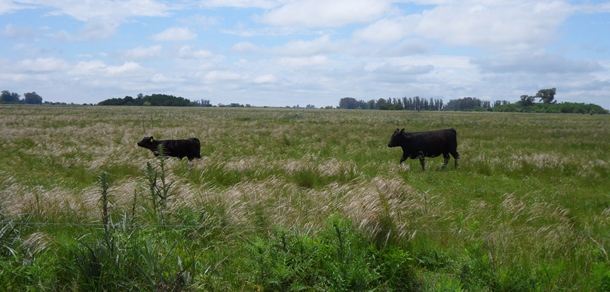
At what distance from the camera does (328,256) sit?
416cm

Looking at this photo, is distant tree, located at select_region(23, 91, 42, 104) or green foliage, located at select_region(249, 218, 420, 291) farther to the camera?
distant tree, located at select_region(23, 91, 42, 104)

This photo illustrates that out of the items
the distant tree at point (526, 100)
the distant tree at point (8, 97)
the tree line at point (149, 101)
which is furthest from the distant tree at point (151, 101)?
the distant tree at point (526, 100)

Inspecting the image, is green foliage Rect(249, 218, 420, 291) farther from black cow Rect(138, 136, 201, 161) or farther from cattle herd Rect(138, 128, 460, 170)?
black cow Rect(138, 136, 201, 161)

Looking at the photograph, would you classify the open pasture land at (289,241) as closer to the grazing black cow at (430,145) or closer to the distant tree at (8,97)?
the grazing black cow at (430,145)

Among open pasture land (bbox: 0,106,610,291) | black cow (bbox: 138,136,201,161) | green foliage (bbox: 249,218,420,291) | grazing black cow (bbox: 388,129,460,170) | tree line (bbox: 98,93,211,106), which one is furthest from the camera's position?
tree line (bbox: 98,93,211,106)

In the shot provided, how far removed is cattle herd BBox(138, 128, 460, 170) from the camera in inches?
576

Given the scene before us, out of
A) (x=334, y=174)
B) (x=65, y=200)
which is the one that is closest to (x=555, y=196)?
(x=334, y=174)

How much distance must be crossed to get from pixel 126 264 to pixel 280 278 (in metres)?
1.41

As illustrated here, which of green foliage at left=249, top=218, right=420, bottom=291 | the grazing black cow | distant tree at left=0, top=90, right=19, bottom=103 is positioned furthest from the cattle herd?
distant tree at left=0, top=90, right=19, bottom=103

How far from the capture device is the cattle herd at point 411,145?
14.6 meters

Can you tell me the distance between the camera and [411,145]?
15.2 meters

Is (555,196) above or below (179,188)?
below

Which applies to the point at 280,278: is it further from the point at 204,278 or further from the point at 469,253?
the point at 469,253

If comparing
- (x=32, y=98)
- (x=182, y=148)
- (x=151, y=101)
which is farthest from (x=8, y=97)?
(x=182, y=148)
